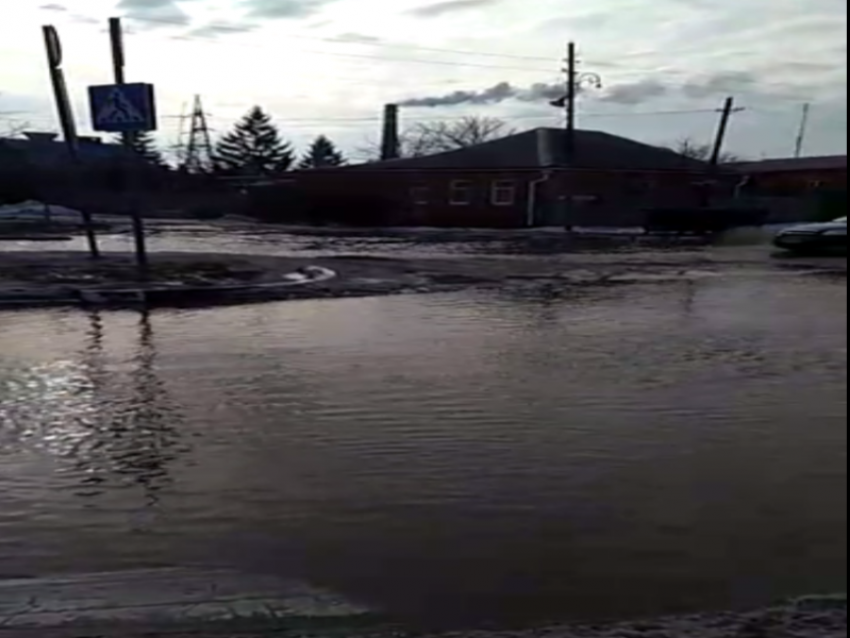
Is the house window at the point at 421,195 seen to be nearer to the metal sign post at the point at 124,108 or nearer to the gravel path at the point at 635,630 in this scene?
the metal sign post at the point at 124,108

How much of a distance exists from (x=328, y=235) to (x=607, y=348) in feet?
89.5

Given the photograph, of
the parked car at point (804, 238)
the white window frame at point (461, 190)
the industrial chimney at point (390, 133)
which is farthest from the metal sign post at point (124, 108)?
the industrial chimney at point (390, 133)

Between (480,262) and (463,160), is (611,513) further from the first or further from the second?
(463,160)

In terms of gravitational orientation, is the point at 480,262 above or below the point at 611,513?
below

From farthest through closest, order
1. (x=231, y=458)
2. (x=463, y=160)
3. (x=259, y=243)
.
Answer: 1. (x=463, y=160)
2. (x=259, y=243)
3. (x=231, y=458)

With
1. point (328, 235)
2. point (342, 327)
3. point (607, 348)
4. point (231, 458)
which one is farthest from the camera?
point (328, 235)

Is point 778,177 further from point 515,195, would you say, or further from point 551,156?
point 515,195

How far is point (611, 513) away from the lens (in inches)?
218

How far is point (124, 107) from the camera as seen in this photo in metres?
17.4

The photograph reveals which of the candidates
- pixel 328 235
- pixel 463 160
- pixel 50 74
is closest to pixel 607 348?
pixel 50 74

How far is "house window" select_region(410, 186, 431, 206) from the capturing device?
48.8 metres

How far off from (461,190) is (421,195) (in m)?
1.73

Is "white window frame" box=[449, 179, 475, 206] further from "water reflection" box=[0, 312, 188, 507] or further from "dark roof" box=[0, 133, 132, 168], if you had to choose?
"water reflection" box=[0, 312, 188, 507]

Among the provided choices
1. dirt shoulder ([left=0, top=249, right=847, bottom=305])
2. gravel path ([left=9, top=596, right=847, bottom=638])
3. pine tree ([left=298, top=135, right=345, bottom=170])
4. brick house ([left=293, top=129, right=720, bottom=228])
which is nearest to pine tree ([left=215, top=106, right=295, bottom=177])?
pine tree ([left=298, top=135, right=345, bottom=170])
